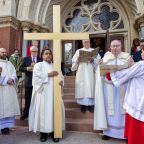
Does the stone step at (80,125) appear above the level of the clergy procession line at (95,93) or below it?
below

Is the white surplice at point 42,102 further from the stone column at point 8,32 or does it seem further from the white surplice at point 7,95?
the stone column at point 8,32

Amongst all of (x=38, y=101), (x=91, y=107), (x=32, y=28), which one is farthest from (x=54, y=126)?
(x=32, y=28)

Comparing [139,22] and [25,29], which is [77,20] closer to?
[25,29]

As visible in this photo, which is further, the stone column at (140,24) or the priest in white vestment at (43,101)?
the stone column at (140,24)

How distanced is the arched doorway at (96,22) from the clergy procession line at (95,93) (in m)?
6.73

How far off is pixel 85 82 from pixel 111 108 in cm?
137

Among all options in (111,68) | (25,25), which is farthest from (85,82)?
(25,25)

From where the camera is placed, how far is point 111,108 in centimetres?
509

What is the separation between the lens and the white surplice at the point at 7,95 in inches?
222

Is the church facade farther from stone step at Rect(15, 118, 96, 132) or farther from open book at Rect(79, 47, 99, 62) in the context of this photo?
stone step at Rect(15, 118, 96, 132)

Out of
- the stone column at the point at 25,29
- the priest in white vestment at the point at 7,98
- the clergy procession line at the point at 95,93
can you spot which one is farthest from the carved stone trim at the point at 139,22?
the priest in white vestment at the point at 7,98

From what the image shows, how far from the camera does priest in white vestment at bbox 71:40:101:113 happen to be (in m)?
6.25

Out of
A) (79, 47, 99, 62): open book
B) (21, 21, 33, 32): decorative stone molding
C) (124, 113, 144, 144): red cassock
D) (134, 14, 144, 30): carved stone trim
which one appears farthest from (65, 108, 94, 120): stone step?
(21, 21, 33, 32): decorative stone molding

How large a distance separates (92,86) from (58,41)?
1556 millimetres
